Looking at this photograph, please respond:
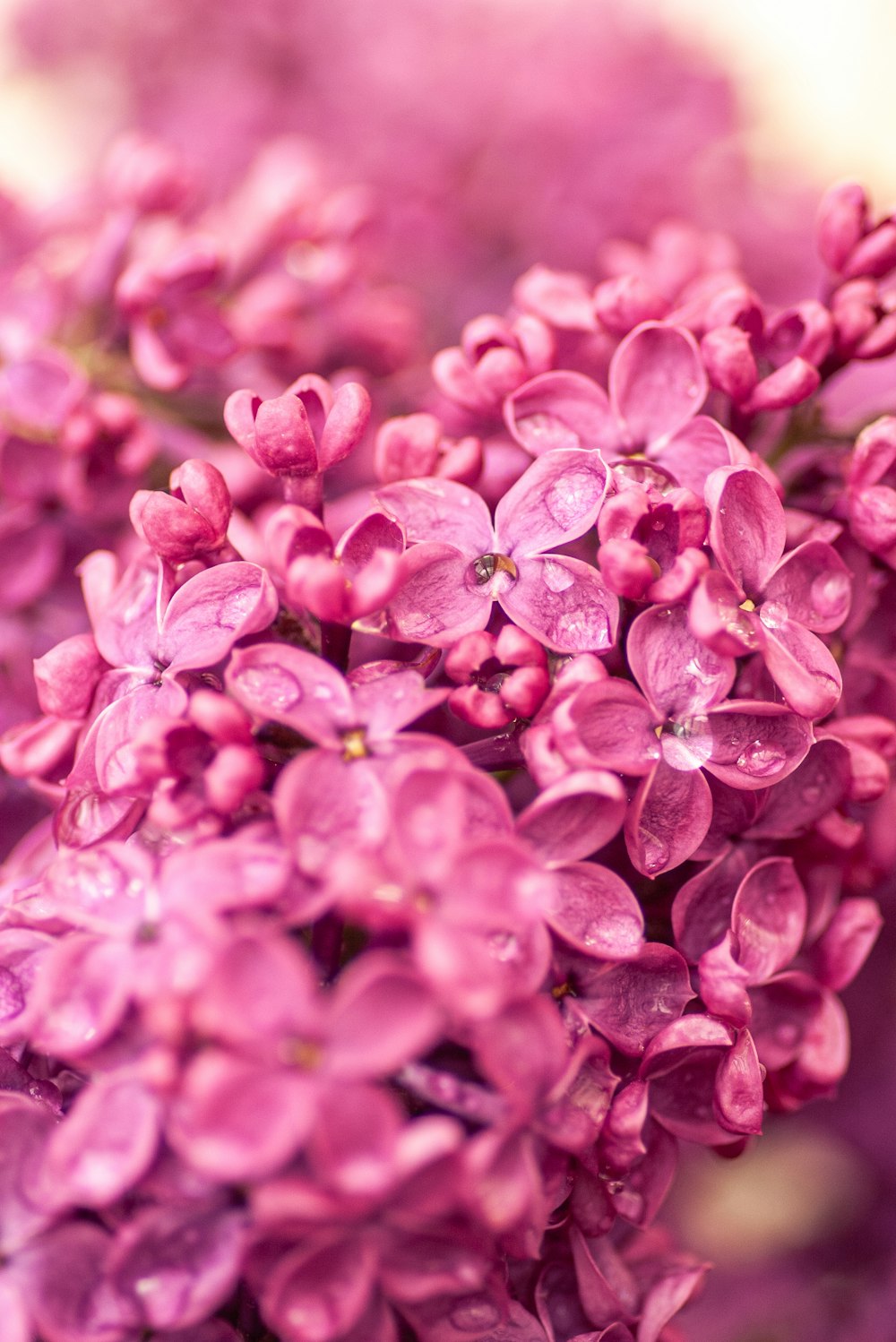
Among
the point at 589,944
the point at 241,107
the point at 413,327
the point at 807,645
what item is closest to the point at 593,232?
the point at 413,327

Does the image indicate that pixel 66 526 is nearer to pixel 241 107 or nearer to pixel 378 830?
pixel 378 830

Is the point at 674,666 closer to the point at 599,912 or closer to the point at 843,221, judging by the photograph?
the point at 599,912

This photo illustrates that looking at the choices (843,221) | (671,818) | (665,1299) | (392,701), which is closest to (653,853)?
(671,818)

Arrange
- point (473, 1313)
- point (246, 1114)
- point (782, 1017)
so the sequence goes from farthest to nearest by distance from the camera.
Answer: point (782, 1017) < point (473, 1313) < point (246, 1114)

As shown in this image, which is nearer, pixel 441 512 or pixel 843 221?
pixel 441 512

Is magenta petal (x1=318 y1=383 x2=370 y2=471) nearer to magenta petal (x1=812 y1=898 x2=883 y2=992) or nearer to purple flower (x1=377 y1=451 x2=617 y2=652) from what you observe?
purple flower (x1=377 y1=451 x2=617 y2=652)

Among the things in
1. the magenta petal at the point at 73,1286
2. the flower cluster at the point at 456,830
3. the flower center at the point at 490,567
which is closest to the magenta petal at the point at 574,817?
the flower cluster at the point at 456,830

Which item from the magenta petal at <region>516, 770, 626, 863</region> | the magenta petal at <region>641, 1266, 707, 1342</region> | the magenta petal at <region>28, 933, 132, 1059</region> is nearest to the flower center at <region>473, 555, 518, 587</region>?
the magenta petal at <region>516, 770, 626, 863</region>
